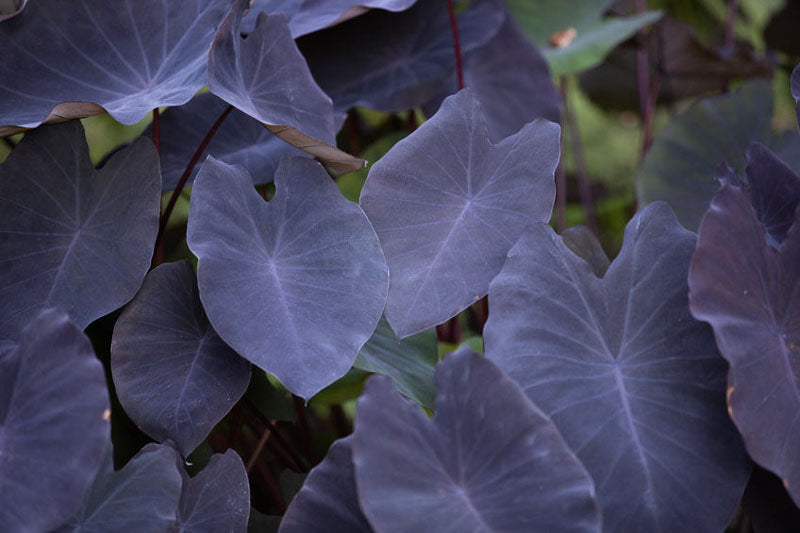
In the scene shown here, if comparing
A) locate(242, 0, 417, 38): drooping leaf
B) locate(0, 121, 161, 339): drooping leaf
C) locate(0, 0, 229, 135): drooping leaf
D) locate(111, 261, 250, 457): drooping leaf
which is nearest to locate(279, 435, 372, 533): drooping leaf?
locate(111, 261, 250, 457): drooping leaf

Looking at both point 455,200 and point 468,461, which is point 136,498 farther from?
point 455,200

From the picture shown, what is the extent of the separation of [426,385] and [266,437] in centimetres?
25

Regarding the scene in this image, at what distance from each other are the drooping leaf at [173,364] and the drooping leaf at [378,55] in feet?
1.64

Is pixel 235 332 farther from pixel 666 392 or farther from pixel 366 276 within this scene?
pixel 666 392

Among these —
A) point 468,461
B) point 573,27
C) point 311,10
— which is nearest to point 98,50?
point 311,10

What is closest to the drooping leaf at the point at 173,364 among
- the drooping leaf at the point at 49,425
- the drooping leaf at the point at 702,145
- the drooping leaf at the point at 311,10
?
the drooping leaf at the point at 49,425

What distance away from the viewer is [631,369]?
71 centimetres

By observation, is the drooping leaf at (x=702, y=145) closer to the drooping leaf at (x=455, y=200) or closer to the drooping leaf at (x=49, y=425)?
the drooping leaf at (x=455, y=200)

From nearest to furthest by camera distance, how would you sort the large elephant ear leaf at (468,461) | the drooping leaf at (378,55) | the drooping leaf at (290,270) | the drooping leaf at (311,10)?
the large elephant ear leaf at (468,461), the drooping leaf at (290,270), the drooping leaf at (311,10), the drooping leaf at (378,55)

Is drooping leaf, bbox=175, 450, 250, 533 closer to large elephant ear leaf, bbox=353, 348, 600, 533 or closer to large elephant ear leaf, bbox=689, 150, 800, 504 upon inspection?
large elephant ear leaf, bbox=353, 348, 600, 533

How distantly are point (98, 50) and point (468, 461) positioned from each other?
0.67 metres

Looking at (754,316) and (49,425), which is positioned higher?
(49,425)

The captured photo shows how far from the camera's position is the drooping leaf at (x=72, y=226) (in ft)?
2.50

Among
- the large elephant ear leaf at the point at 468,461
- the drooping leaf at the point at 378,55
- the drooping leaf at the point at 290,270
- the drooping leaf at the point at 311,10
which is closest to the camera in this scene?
the large elephant ear leaf at the point at 468,461
